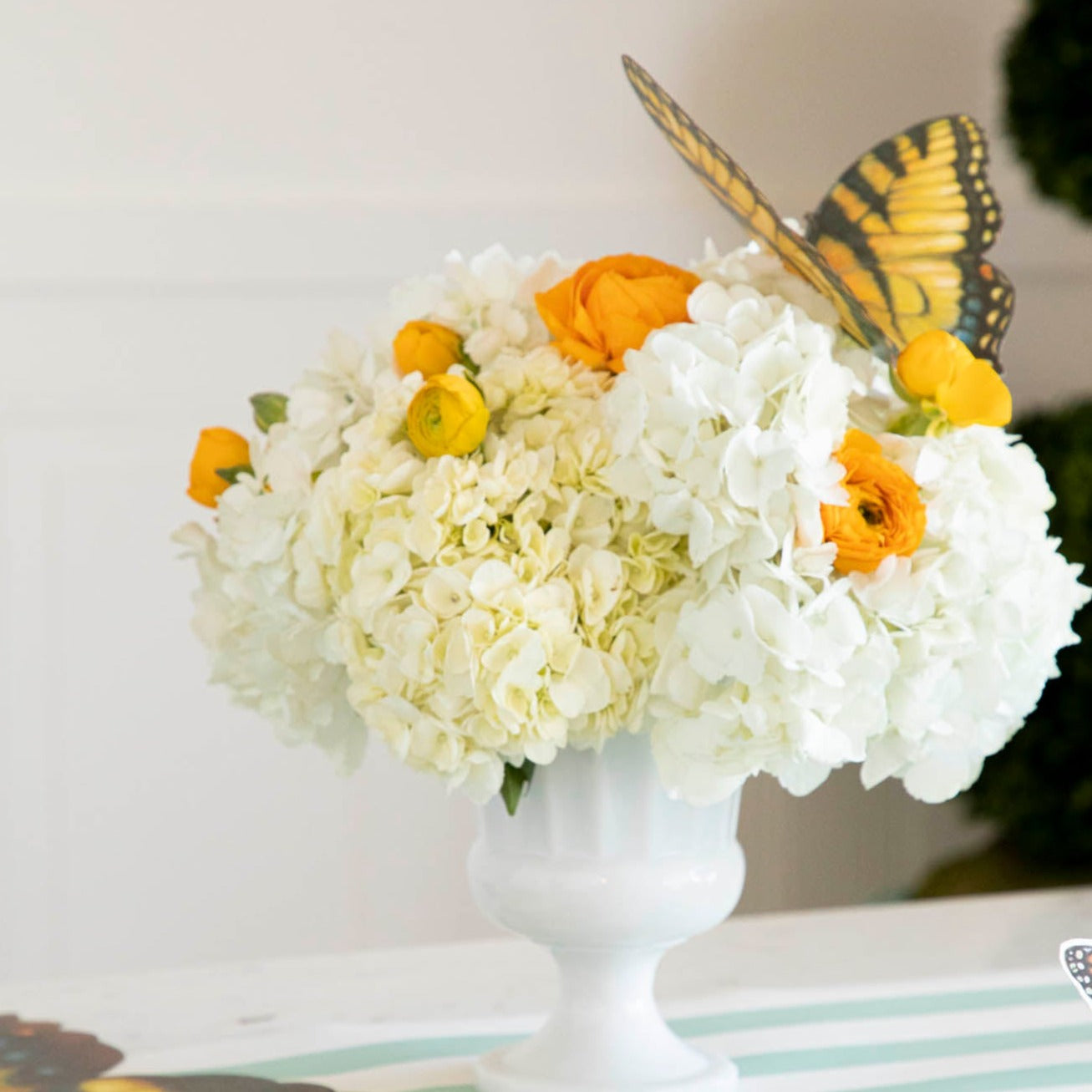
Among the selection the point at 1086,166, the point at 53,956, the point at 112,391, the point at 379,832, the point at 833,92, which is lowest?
the point at 53,956

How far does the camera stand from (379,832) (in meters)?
1.94

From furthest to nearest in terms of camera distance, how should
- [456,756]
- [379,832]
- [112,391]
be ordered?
1. [379,832]
2. [112,391]
3. [456,756]

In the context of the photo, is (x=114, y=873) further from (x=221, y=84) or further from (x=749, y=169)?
(x=749, y=169)

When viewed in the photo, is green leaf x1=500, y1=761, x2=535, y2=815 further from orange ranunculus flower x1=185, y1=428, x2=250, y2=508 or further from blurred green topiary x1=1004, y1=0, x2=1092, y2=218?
blurred green topiary x1=1004, y1=0, x2=1092, y2=218

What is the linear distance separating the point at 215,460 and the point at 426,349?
0.14 metres

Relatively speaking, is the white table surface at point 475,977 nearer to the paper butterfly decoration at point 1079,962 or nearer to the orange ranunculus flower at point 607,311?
the paper butterfly decoration at point 1079,962

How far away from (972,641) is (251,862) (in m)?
1.34

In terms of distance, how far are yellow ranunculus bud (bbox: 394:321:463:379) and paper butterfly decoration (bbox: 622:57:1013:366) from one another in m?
0.17

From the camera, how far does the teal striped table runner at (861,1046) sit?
897 mm

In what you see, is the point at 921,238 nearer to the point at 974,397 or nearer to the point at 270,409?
the point at 974,397

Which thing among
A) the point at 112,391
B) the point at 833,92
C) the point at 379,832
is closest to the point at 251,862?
the point at 379,832

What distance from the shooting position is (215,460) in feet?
2.70

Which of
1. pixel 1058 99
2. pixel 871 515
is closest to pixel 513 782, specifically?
pixel 871 515

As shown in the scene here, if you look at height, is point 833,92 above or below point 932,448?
above
